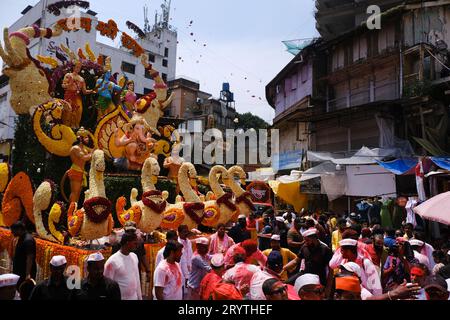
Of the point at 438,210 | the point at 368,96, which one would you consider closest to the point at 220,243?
the point at 438,210

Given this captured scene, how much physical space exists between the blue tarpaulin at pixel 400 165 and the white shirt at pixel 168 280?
351 inches

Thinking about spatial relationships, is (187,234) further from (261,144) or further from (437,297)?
(261,144)

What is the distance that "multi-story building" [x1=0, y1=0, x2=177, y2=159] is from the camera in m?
27.0

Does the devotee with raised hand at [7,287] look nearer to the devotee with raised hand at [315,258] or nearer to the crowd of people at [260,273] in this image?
the crowd of people at [260,273]

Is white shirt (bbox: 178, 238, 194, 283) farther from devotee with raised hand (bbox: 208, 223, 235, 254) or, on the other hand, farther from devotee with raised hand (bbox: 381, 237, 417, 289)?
devotee with raised hand (bbox: 381, 237, 417, 289)

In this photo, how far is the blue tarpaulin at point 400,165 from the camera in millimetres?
11112

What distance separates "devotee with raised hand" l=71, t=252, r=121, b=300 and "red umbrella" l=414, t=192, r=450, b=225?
16.4 ft

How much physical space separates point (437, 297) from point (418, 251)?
2871mm

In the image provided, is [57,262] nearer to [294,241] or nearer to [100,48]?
[294,241]

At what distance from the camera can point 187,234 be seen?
233 inches

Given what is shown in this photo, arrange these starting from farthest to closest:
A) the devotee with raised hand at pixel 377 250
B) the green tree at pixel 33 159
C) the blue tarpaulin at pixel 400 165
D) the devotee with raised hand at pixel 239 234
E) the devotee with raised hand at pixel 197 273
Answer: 1. the green tree at pixel 33 159
2. the blue tarpaulin at pixel 400 165
3. the devotee with raised hand at pixel 239 234
4. the devotee with raised hand at pixel 377 250
5. the devotee with raised hand at pixel 197 273

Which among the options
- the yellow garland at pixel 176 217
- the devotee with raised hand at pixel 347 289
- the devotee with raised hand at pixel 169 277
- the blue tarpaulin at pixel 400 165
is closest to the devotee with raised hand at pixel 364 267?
the devotee with raised hand at pixel 347 289

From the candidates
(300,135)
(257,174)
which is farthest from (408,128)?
(257,174)

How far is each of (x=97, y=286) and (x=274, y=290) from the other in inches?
67.8
